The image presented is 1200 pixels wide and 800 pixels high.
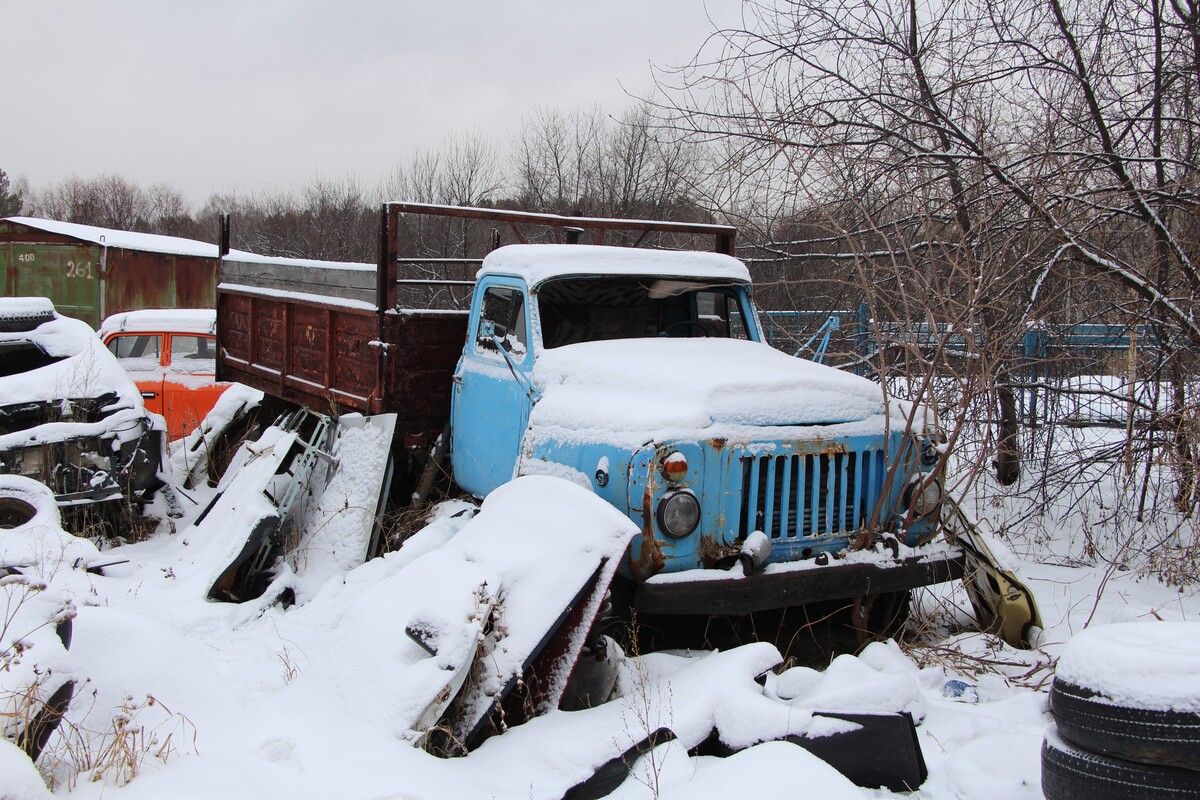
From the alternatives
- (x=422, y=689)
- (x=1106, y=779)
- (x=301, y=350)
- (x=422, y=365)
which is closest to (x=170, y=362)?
(x=301, y=350)

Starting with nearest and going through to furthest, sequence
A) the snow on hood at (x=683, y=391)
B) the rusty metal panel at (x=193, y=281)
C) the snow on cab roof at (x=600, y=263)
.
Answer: the snow on hood at (x=683, y=391)
the snow on cab roof at (x=600, y=263)
the rusty metal panel at (x=193, y=281)

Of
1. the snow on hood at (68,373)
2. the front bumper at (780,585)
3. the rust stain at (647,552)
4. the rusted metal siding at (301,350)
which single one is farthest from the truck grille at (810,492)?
the snow on hood at (68,373)

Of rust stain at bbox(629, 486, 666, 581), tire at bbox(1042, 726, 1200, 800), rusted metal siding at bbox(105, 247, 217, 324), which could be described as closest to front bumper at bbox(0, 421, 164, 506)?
rust stain at bbox(629, 486, 666, 581)

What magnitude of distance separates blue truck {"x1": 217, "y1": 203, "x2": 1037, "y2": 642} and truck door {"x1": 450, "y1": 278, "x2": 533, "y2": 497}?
0.01m

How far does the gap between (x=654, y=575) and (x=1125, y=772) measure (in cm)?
201

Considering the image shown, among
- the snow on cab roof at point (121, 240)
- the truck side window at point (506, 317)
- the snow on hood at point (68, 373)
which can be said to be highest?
the snow on cab roof at point (121, 240)

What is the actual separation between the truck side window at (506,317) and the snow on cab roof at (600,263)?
0.14 meters

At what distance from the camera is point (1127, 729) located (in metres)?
2.86

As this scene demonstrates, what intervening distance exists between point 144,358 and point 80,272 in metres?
12.5

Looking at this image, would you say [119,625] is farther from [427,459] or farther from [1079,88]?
[1079,88]

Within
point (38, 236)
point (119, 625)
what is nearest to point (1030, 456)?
point (119, 625)

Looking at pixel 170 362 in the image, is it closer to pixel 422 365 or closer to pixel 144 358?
pixel 144 358

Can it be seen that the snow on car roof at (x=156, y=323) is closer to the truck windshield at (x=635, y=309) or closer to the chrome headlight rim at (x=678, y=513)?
the truck windshield at (x=635, y=309)

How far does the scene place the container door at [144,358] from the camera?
10422 mm
